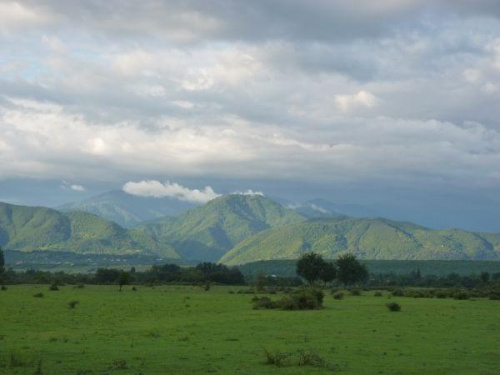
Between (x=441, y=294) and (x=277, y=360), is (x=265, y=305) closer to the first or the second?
(x=277, y=360)

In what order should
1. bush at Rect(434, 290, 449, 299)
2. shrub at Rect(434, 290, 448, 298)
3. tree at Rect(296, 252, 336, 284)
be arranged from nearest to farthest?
1. bush at Rect(434, 290, 449, 299)
2. shrub at Rect(434, 290, 448, 298)
3. tree at Rect(296, 252, 336, 284)

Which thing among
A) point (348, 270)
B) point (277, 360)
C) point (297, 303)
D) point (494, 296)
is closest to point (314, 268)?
point (348, 270)

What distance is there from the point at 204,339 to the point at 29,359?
1578cm

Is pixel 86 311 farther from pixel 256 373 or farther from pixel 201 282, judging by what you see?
pixel 201 282

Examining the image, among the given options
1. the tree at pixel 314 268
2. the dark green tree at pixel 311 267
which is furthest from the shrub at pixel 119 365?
the tree at pixel 314 268

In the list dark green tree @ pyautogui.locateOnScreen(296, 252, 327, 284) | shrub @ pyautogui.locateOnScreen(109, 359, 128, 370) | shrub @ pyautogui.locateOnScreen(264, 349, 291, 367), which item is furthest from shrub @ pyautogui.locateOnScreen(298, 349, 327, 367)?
dark green tree @ pyautogui.locateOnScreen(296, 252, 327, 284)

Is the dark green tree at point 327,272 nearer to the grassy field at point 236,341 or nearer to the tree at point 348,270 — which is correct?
the tree at point 348,270

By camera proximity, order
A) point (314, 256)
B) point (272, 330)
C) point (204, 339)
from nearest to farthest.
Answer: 1. point (204, 339)
2. point (272, 330)
3. point (314, 256)

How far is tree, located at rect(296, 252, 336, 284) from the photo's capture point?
158500 millimetres

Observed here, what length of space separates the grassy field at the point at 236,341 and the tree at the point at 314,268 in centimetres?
7968

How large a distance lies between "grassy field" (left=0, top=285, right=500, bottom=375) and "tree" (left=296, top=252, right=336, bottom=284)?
79678 millimetres

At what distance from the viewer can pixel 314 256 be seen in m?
161

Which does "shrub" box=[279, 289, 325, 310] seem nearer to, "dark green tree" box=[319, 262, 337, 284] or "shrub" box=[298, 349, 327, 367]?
"shrub" box=[298, 349, 327, 367]

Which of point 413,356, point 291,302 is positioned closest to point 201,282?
point 291,302
